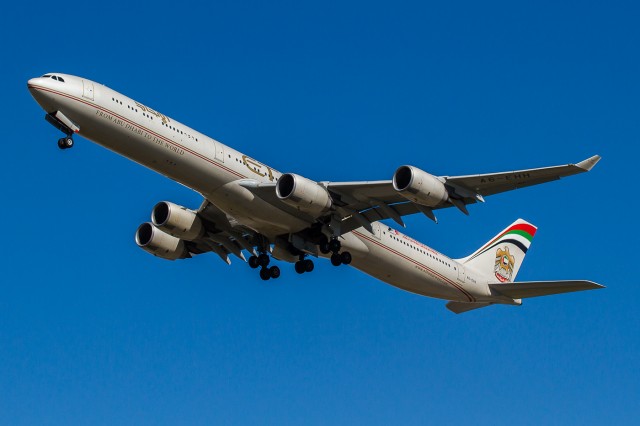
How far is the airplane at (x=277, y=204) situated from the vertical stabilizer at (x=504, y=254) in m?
1.37

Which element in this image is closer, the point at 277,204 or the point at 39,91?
the point at 39,91

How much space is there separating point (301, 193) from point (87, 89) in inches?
356

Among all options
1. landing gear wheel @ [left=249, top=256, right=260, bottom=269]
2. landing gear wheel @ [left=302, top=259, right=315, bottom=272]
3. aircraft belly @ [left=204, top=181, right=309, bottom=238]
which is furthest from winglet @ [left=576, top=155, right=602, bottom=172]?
landing gear wheel @ [left=249, top=256, right=260, bottom=269]

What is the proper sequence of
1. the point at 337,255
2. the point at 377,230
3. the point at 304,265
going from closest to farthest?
1. the point at 337,255
2. the point at 304,265
3. the point at 377,230

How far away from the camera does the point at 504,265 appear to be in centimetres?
5500

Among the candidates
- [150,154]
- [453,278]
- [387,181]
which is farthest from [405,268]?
[150,154]

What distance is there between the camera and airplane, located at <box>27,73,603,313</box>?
38812mm

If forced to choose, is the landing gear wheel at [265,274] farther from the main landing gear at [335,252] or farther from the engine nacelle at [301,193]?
the engine nacelle at [301,193]

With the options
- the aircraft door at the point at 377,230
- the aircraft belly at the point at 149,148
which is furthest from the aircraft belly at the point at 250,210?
the aircraft door at the point at 377,230

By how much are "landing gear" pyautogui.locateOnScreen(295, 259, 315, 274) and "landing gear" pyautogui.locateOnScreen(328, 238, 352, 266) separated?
168 cm

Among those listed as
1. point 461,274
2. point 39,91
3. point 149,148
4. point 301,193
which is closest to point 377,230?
point 461,274

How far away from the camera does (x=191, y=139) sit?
40375 mm

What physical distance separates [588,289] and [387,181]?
10.7 m

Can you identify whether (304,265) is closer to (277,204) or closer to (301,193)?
(277,204)
